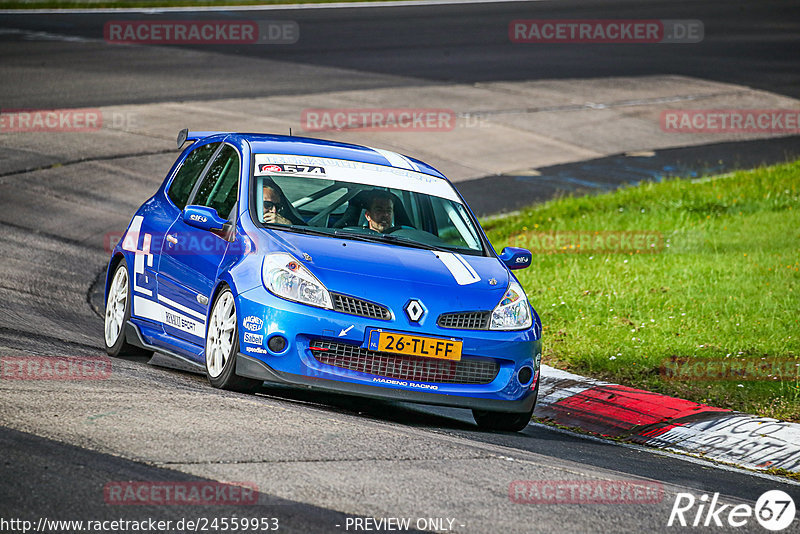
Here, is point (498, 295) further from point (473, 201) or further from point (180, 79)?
point (180, 79)

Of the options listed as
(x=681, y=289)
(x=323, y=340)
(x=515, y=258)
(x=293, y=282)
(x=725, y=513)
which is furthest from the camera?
(x=681, y=289)

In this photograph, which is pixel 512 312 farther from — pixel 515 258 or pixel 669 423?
pixel 669 423

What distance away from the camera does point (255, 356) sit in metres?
7.21

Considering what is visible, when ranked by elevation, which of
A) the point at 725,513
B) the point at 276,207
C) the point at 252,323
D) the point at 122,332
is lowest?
the point at 725,513

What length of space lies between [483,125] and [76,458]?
57.7ft

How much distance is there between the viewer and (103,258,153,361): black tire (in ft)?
29.2

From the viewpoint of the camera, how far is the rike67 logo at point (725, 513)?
5699 mm

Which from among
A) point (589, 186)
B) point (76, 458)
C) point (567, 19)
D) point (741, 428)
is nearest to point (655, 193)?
point (589, 186)

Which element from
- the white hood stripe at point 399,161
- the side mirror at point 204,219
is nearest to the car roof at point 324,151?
the white hood stripe at point 399,161

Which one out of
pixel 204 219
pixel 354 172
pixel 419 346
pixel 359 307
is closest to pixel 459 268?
pixel 419 346

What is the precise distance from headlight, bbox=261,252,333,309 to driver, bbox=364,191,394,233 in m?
Answer: 1.10

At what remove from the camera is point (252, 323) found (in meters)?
7.21

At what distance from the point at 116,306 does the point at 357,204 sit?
2152mm

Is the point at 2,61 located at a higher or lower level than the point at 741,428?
higher
